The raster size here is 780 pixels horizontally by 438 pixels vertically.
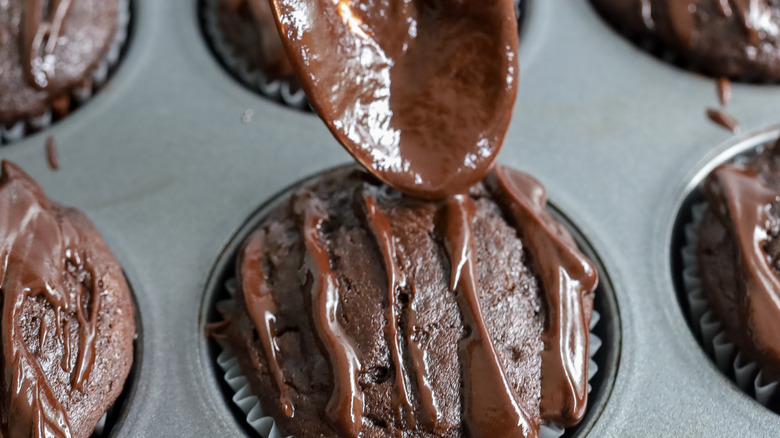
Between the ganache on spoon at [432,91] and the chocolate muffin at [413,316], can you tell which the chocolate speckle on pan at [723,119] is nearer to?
the chocolate muffin at [413,316]

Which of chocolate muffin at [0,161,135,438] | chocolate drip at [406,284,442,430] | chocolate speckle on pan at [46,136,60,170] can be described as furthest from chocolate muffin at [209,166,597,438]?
chocolate speckle on pan at [46,136,60,170]

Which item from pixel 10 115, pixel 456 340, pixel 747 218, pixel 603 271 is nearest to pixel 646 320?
pixel 603 271

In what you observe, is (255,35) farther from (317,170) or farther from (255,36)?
(317,170)

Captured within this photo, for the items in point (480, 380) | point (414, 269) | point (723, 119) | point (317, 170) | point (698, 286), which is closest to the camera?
point (480, 380)

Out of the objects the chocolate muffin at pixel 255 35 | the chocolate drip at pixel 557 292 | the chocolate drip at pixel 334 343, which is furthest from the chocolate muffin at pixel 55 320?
the chocolate drip at pixel 557 292

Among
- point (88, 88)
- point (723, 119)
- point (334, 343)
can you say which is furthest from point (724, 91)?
point (88, 88)
